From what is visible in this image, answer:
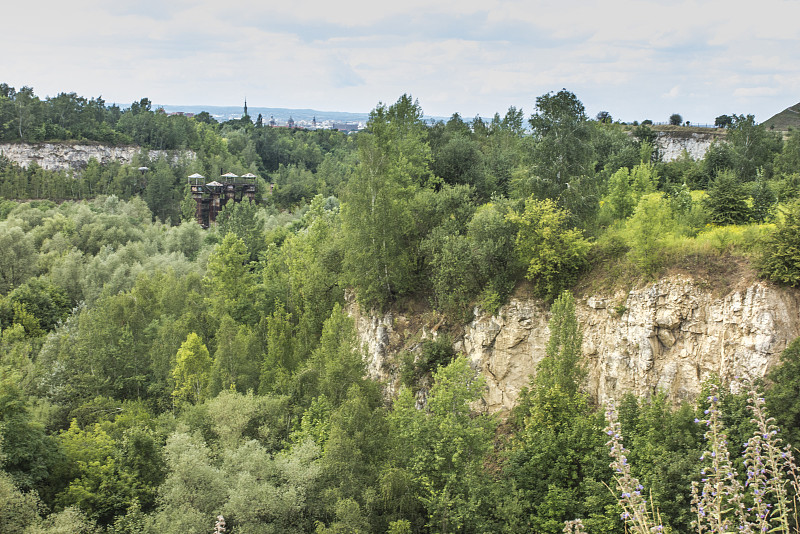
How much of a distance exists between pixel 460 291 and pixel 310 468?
12420 mm

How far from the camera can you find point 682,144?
221 ft

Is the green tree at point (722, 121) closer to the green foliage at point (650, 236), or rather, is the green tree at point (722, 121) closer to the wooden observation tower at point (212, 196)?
the green foliage at point (650, 236)

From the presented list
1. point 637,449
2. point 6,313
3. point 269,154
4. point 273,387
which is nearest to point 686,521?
point 637,449

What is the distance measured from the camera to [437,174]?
44156mm

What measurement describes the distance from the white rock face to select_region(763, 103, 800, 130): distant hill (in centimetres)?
1229

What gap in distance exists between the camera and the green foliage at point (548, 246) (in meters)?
27.9

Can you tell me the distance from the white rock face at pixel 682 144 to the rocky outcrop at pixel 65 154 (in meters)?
97.9

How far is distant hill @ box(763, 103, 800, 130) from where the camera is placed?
7181 cm

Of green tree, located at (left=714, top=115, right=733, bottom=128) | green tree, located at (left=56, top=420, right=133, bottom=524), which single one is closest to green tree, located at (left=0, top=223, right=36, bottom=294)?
green tree, located at (left=56, top=420, right=133, bottom=524)

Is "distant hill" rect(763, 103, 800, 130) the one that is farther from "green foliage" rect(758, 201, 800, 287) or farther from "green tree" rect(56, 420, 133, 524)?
"green tree" rect(56, 420, 133, 524)

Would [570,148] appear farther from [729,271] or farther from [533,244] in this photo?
[729,271]

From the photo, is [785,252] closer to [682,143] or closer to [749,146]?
[749,146]

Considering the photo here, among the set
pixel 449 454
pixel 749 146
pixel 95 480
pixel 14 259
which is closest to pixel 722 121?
pixel 749 146

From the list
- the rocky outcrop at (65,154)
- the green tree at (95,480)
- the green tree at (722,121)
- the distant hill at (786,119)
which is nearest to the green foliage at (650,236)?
the green tree at (95,480)
